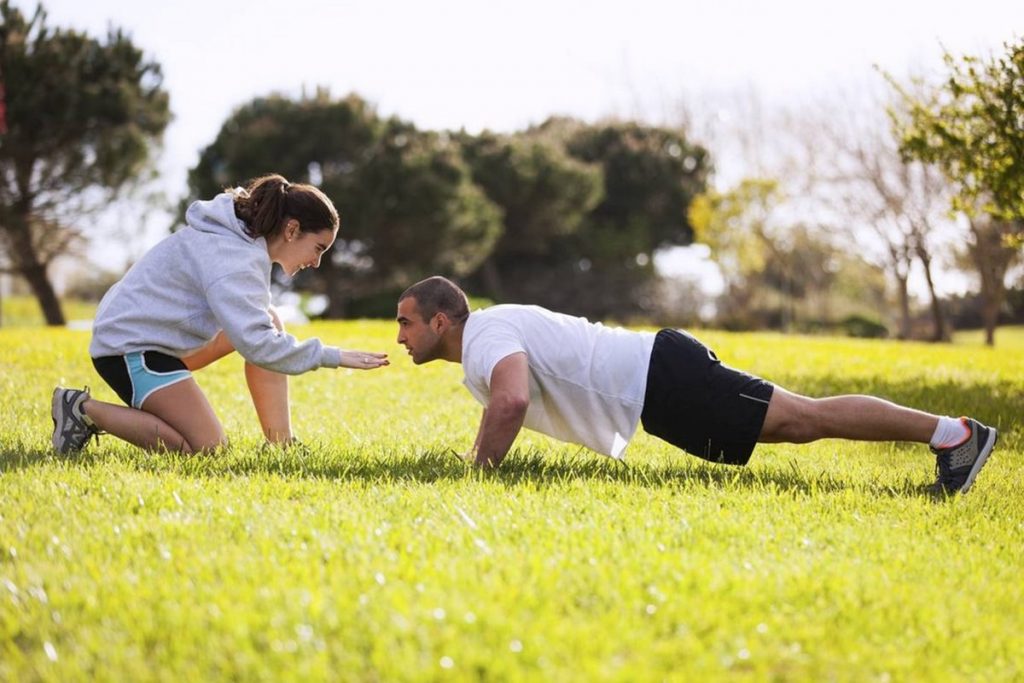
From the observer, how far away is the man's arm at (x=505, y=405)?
4500 millimetres

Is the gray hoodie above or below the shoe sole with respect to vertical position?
above

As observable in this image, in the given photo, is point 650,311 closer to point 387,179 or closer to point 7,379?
point 387,179

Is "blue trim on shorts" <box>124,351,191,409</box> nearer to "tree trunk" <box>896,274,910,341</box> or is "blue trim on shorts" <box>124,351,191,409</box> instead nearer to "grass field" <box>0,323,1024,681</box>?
"grass field" <box>0,323,1024,681</box>

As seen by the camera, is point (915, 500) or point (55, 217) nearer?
point (915, 500)

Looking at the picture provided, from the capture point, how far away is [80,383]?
8797 mm

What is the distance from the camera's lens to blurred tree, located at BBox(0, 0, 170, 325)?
84.7 ft

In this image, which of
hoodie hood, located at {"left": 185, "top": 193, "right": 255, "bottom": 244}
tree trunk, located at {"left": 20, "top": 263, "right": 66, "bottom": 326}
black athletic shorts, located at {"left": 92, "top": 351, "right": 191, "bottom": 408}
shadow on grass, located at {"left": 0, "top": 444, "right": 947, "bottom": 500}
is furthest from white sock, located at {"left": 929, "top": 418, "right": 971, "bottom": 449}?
tree trunk, located at {"left": 20, "top": 263, "right": 66, "bottom": 326}

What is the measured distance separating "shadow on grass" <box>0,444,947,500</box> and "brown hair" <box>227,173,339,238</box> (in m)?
1.11

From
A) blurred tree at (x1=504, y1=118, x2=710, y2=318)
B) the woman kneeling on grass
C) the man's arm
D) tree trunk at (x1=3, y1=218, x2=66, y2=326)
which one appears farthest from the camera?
blurred tree at (x1=504, y1=118, x2=710, y2=318)

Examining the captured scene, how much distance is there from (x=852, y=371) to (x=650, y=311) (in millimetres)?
28986

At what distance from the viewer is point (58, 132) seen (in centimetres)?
2695

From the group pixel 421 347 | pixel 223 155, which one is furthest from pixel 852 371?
pixel 223 155

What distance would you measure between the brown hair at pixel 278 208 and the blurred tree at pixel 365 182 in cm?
2587

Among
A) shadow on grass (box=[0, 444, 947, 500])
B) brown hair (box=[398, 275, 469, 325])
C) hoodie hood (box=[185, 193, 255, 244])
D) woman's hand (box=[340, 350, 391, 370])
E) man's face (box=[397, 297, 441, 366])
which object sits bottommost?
shadow on grass (box=[0, 444, 947, 500])
